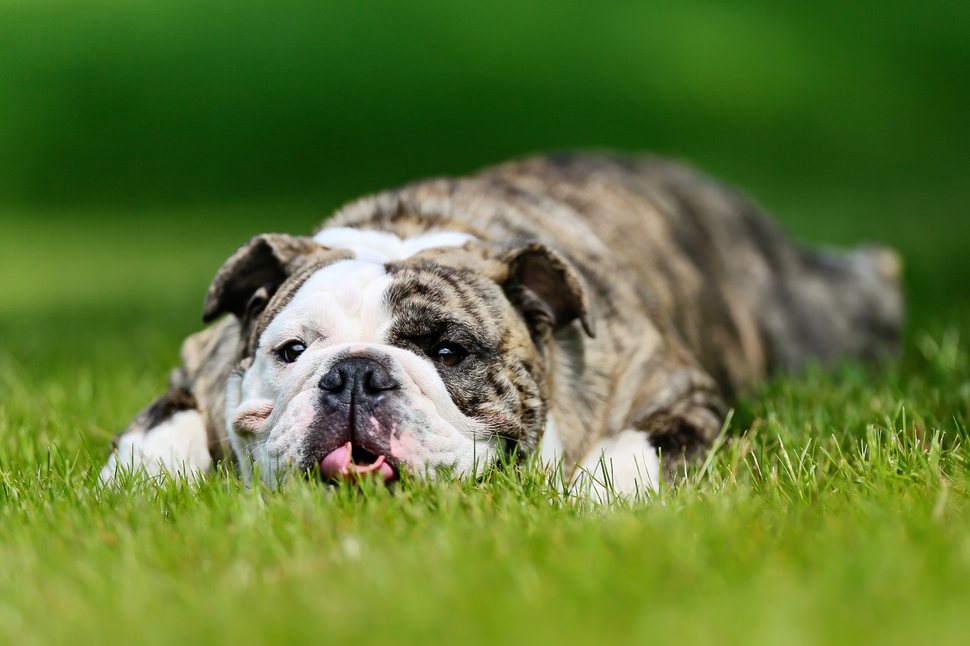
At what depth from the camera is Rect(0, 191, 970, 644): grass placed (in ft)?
6.08

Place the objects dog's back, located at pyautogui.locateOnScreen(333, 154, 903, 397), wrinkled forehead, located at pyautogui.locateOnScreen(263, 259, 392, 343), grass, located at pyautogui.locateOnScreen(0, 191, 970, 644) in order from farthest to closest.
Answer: dog's back, located at pyautogui.locateOnScreen(333, 154, 903, 397)
wrinkled forehead, located at pyautogui.locateOnScreen(263, 259, 392, 343)
grass, located at pyautogui.locateOnScreen(0, 191, 970, 644)

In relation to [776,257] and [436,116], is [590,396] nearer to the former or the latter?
[776,257]

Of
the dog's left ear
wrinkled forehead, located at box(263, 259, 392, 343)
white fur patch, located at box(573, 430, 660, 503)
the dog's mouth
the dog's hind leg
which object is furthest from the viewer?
the dog's hind leg

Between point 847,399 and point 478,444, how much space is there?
1884 mm

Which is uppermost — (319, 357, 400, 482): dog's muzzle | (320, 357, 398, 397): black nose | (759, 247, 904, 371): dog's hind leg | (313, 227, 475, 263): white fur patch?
Result: (313, 227, 475, 263): white fur patch

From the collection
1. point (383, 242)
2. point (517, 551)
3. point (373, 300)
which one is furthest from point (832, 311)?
point (517, 551)

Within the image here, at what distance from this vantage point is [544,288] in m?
3.49

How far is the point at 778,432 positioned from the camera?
334 cm

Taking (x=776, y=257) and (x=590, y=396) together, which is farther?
(x=776, y=257)

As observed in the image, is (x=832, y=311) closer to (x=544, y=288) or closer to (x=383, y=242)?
(x=544, y=288)

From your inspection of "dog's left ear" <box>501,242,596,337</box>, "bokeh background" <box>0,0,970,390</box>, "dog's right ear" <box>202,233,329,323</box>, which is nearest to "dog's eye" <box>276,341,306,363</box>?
"dog's right ear" <box>202,233,329,323</box>

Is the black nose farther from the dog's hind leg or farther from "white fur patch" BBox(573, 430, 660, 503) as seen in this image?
the dog's hind leg

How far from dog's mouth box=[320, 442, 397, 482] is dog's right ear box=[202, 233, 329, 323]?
0.79 m

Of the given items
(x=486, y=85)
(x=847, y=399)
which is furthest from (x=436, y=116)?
(x=847, y=399)
